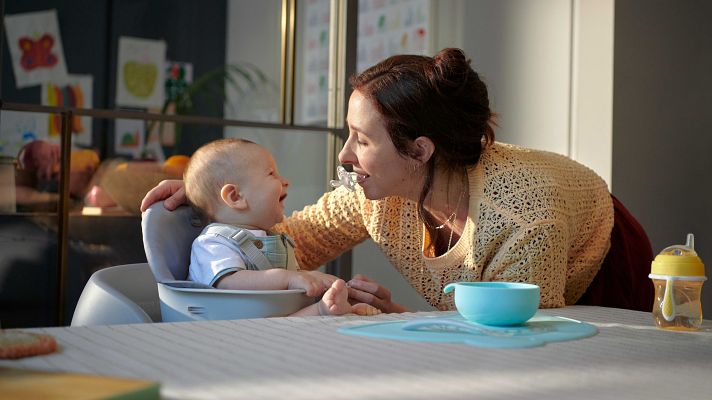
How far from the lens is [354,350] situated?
37.3 inches

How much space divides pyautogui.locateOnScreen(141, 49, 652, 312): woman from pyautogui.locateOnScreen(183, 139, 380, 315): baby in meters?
0.06

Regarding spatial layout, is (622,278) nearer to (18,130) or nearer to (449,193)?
(449,193)

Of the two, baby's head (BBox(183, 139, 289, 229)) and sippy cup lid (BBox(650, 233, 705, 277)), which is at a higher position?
baby's head (BBox(183, 139, 289, 229))

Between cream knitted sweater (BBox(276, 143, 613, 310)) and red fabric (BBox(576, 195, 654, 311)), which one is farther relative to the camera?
red fabric (BBox(576, 195, 654, 311))

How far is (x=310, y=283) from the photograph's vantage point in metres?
1.47

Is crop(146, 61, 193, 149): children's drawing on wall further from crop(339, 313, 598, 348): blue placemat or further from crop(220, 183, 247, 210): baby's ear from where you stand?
crop(339, 313, 598, 348): blue placemat

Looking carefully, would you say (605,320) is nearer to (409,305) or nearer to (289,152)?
(289,152)

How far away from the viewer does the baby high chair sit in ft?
4.53

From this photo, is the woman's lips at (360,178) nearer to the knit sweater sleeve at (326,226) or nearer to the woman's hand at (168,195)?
the knit sweater sleeve at (326,226)

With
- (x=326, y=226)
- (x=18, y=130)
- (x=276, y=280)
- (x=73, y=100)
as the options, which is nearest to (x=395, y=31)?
(x=73, y=100)

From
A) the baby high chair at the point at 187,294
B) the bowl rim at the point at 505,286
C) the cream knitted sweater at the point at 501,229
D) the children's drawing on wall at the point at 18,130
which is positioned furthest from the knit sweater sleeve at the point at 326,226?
the children's drawing on wall at the point at 18,130

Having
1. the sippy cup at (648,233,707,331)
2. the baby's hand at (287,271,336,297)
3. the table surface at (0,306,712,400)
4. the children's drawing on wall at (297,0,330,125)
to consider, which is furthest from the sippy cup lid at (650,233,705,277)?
the children's drawing on wall at (297,0,330,125)

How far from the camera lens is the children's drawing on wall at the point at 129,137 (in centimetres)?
267

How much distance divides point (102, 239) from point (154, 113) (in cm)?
43
